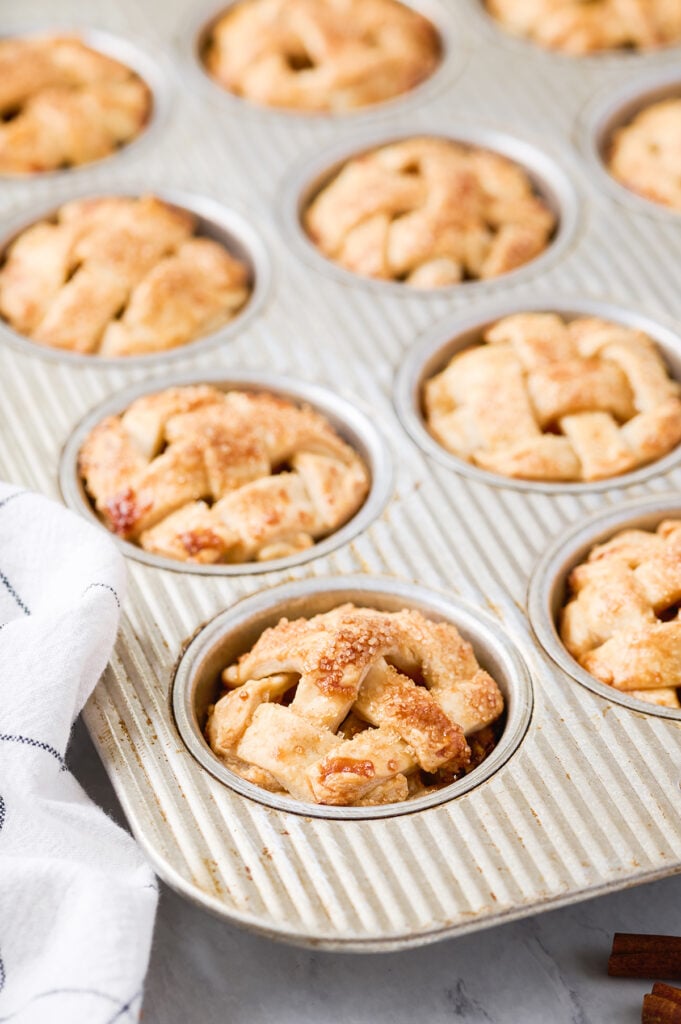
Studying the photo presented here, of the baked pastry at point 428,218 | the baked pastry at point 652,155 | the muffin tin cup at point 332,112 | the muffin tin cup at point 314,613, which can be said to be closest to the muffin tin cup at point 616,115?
the baked pastry at point 652,155

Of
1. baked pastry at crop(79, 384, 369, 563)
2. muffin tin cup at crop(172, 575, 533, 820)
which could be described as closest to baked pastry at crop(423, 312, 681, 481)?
baked pastry at crop(79, 384, 369, 563)

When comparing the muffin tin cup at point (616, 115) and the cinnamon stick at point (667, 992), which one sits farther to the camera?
the muffin tin cup at point (616, 115)

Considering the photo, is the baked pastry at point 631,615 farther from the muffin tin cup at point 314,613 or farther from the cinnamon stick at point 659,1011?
the cinnamon stick at point 659,1011

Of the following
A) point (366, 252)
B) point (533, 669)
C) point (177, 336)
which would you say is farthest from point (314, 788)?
point (366, 252)

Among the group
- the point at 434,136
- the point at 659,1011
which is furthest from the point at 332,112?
the point at 659,1011

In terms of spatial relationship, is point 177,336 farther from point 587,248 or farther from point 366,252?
point 587,248

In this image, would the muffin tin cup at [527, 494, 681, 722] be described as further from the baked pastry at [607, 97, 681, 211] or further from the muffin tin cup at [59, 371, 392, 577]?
the baked pastry at [607, 97, 681, 211]
